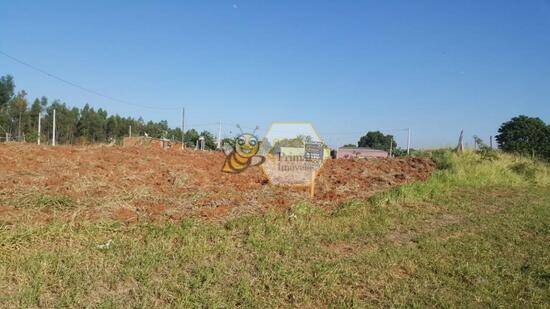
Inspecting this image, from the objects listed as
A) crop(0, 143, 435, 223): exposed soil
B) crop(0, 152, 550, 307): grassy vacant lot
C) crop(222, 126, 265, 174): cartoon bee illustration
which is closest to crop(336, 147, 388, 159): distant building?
crop(222, 126, 265, 174): cartoon bee illustration

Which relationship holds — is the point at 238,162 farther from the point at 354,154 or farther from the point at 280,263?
the point at 354,154

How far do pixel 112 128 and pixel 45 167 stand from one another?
146ft

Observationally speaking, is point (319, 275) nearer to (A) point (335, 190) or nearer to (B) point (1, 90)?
(A) point (335, 190)

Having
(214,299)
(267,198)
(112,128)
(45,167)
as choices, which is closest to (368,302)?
(214,299)

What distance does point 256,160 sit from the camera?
10156 mm

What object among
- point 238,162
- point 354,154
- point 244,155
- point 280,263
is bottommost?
point 280,263

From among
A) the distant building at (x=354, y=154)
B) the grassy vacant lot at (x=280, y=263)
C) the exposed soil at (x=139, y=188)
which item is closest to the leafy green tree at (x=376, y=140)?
the distant building at (x=354, y=154)

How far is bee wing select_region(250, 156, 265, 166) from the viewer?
9.70 m

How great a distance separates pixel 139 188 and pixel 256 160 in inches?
200

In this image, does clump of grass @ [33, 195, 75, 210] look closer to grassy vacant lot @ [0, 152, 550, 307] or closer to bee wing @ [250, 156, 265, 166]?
grassy vacant lot @ [0, 152, 550, 307]

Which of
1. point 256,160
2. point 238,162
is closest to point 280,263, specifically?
point 256,160

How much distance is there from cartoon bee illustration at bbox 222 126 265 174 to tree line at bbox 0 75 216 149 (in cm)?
1679

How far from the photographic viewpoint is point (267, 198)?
5.70m

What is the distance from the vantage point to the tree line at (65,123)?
1447 inches
